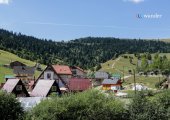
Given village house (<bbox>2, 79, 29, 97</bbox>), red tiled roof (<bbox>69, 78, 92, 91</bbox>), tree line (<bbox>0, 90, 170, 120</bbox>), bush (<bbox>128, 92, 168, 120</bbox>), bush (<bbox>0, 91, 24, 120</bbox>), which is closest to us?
tree line (<bbox>0, 90, 170, 120</bbox>)

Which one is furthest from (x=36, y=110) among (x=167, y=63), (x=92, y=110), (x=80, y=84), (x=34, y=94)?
(x=167, y=63)

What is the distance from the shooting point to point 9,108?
54062mm

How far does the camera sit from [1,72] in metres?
199

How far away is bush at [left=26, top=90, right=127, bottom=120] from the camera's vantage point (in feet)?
168

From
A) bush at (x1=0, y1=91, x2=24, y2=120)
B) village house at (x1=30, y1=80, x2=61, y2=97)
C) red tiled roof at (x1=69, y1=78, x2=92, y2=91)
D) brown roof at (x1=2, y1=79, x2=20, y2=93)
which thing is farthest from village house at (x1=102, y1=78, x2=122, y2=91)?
bush at (x1=0, y1=91, x2=24, y2=120)

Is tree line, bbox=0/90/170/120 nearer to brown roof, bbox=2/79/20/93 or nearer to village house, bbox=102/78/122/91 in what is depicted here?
brown roof, bbox=2/79/20/93

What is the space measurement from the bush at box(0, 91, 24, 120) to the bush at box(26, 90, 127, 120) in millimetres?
2964

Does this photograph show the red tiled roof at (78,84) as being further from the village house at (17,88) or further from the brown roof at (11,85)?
the village house at (17,88)

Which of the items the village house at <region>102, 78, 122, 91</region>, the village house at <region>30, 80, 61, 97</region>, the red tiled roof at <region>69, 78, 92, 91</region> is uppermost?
the village house at <region>30, 80, 61, 97</region>

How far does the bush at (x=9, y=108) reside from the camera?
53438 mm

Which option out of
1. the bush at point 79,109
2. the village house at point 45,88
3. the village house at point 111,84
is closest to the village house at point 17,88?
the village house at point 45,88

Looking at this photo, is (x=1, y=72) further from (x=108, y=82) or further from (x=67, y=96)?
(x=67, y=96)

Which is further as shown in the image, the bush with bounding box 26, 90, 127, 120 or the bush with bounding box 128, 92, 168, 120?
the bush with bounding box 128, 92, 168, 120

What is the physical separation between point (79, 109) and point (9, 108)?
9424 mm
